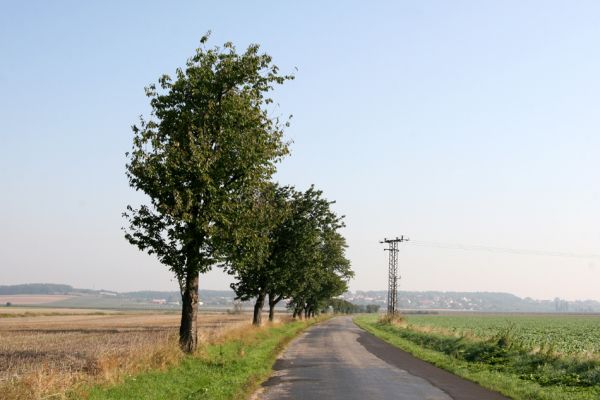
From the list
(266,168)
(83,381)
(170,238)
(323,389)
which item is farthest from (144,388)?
(266,168)

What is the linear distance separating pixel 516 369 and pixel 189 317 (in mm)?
13306

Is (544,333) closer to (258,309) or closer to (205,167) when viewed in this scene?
(258,309)

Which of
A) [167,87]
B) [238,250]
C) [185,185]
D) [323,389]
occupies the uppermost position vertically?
[167,87]

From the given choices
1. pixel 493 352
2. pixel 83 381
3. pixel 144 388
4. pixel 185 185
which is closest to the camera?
pixel 83 381

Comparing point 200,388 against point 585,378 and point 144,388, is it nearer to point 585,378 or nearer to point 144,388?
point 144,388

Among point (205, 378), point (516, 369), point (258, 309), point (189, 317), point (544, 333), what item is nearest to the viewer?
point (205, 378)

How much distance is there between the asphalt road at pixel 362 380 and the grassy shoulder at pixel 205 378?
73 cm

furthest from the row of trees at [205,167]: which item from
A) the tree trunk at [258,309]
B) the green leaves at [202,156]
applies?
the tree trunk at [258,309]

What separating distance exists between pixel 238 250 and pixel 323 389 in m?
9.58

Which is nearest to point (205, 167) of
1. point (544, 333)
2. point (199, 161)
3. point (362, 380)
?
point (199, 161)

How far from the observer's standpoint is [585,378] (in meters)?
20.5

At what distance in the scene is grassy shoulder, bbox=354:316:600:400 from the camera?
1819 cm

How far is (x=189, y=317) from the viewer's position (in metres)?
24.2

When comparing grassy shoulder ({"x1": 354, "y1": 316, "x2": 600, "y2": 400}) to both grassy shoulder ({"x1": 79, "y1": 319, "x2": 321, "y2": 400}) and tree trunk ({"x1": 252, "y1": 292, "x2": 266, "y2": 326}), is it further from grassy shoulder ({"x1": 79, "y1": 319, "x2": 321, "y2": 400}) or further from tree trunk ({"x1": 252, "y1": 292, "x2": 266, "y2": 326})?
tree trunk ({"x1": 252, "y1": 292, "x2": 266, "y2": 326})
